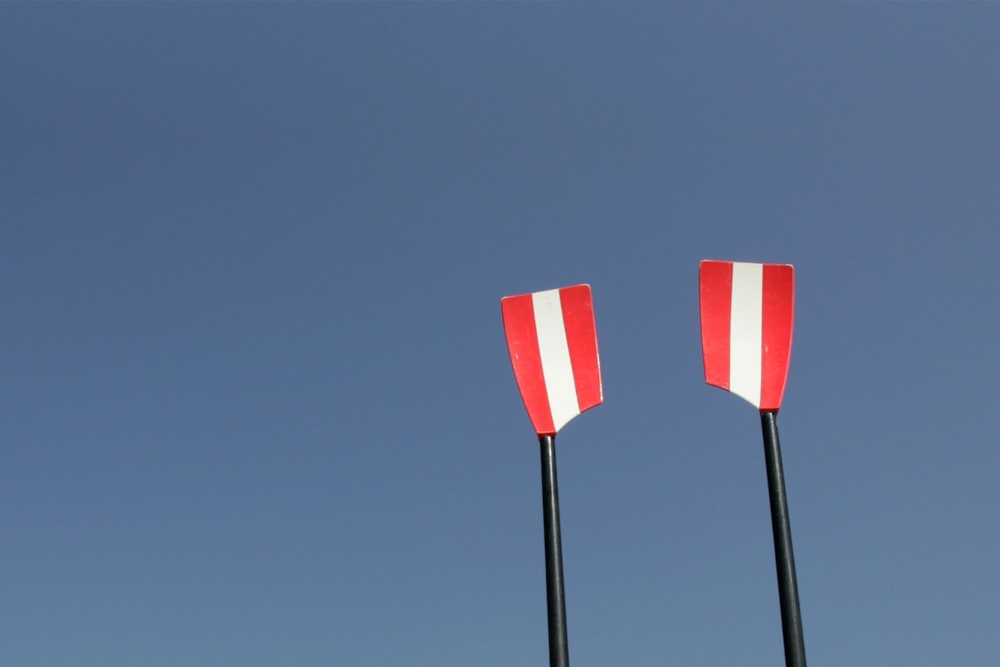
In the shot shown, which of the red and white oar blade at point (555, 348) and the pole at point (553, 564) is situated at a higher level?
the red and white oar blade at point (555, 348)

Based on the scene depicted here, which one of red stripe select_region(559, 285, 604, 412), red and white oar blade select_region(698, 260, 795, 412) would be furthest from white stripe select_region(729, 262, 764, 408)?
red stripe select_region(559, 285, 604, 412)

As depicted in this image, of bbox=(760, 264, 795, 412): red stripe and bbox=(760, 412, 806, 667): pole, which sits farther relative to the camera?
bbox=(760, 264, 795, 412): red stripe

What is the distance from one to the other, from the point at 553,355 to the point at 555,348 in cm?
3

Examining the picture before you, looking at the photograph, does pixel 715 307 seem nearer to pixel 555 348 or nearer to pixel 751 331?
pixel 751 331

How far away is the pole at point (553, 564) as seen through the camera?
3381 mm

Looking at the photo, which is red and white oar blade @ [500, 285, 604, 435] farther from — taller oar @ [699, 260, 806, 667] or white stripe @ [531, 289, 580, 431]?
taller oar @ [699, 260, 806, 667]

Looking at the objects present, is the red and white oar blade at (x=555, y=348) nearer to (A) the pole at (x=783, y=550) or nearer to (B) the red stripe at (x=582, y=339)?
(B) the red stripe at (x=582, y=339)

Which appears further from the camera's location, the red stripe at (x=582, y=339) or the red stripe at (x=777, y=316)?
the red stripe at (x=582, y=339)

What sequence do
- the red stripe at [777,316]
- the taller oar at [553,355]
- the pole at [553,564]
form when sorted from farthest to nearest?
the taller oar at [553,355] → the red stripe at [777,316] → the pole at [553,564]

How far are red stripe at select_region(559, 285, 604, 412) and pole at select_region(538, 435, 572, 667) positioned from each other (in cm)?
37

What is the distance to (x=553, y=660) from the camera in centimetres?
337

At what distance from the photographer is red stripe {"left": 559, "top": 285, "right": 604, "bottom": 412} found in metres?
4.09

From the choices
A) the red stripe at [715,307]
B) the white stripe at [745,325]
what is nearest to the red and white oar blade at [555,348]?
the red stripe at [715,307]

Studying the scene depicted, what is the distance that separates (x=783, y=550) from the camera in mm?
3334
